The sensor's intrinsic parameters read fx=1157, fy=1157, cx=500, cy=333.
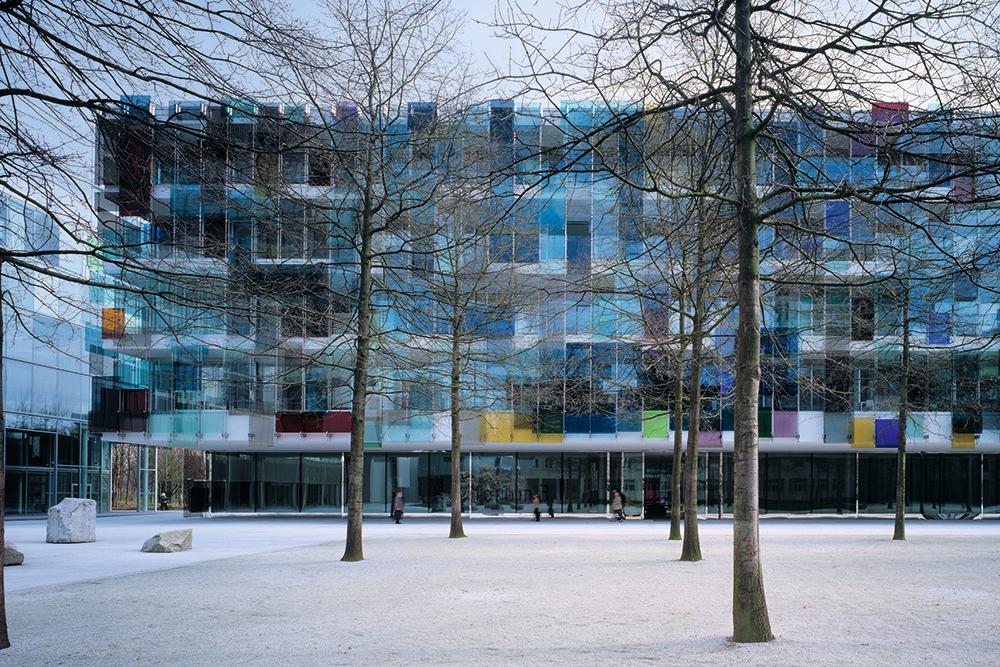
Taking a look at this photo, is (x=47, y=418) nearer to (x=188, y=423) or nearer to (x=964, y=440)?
(x=188, y=423)

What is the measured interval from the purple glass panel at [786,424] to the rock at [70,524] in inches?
1069

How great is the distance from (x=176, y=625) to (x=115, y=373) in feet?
137

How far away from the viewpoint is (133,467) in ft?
269

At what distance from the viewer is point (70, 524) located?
2942cm

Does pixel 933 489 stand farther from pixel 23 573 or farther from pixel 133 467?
pixel 133 467

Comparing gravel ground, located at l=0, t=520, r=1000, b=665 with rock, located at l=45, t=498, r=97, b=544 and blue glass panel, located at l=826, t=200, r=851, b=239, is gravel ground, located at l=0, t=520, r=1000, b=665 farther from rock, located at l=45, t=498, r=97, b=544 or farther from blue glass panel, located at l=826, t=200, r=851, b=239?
rock, located at l=45, t=498, r=97, b=544

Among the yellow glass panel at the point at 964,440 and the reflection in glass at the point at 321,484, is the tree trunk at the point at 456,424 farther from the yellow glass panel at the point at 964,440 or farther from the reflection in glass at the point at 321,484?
the yellow glass panel at the point at 964,440

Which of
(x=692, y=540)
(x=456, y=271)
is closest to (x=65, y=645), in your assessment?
(x=692, y=540)

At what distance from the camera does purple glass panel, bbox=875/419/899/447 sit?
153 feet

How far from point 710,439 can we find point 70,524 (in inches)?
1041

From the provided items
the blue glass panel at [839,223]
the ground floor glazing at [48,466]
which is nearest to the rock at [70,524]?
the ground floor glazing at [48,466]

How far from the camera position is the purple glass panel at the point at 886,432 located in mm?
46562

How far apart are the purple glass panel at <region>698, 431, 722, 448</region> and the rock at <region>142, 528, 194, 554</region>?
1008 inches

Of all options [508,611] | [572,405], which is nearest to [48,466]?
[572,405]
